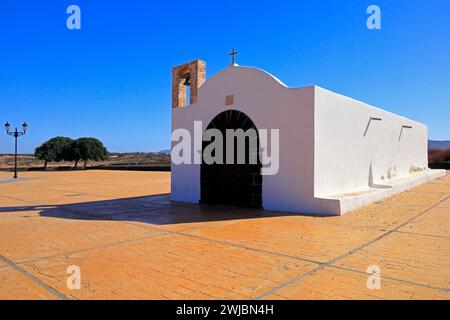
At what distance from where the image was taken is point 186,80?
1186 centimetres

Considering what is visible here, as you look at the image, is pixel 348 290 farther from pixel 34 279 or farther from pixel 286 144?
pixel 286 144

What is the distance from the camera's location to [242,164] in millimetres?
9734

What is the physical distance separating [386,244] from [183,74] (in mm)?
8949

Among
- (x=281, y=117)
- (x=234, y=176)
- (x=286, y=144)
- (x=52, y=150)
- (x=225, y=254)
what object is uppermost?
(x=52, y=150)

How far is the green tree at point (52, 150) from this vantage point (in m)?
40.1

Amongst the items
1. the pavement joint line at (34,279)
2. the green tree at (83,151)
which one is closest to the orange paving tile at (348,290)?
the pavement joint line at (34,279)

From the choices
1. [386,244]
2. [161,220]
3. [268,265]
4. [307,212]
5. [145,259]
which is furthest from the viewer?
[307,212]

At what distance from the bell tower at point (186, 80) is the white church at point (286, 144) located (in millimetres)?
34

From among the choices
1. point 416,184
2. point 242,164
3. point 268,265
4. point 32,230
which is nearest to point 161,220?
point 32,230

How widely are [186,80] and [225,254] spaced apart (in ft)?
28.0

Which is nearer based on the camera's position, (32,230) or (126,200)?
(32,230)

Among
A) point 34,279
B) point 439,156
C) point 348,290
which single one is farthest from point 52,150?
point 439,156

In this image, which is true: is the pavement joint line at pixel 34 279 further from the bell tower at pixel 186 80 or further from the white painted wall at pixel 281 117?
the bell tower at pixel 186 80
